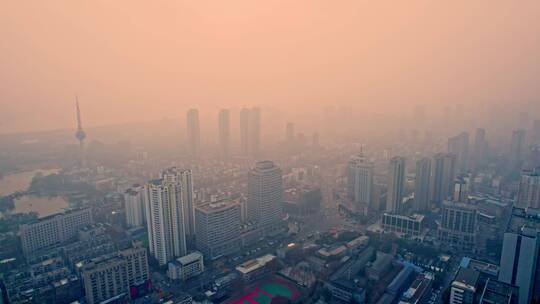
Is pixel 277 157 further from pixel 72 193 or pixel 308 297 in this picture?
pixel 308 297

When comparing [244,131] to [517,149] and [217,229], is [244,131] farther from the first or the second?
[517,149]

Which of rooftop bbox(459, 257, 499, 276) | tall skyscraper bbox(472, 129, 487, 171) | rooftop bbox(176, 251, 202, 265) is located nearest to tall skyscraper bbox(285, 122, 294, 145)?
tall skyscraper bbox(472, 129, 487, 171)

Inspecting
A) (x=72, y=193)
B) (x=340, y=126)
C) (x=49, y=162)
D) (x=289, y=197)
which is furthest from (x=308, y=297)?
(x=340, y=126)

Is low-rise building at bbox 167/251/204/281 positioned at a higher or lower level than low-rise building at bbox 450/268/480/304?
lower

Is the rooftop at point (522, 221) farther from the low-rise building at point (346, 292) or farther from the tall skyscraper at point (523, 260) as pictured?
the low-rise building at point (346, 292)

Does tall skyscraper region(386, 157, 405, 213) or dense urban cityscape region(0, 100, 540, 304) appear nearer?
dense urban cityscape region(0, 100, 540, 304)

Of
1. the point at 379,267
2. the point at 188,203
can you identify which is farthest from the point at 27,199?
the point at 379,267

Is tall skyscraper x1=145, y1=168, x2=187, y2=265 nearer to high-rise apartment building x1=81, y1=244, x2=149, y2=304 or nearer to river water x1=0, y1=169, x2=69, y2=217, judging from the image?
high-rise apartment building x1=81, y1=244, x2=149, y2=304
